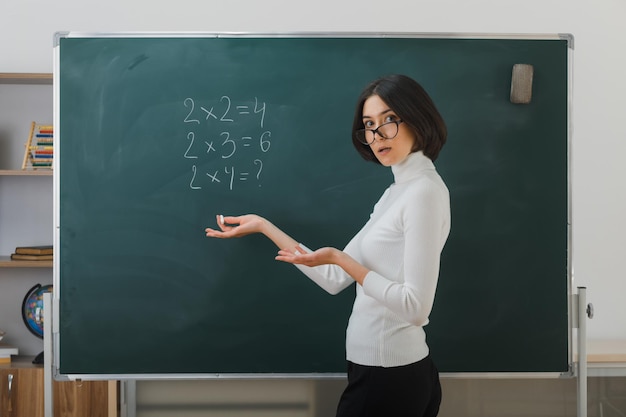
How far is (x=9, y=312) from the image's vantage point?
332 centimetres

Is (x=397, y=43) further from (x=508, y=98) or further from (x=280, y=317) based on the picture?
(x=280, y=317)

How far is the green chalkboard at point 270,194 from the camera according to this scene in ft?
8.20

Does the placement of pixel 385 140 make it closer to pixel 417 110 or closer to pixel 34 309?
pixel 417 110

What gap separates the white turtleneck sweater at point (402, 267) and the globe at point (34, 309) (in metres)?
1.85

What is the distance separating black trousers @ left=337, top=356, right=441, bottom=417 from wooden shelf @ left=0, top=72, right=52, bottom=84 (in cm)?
212

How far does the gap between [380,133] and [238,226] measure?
0.66 meters

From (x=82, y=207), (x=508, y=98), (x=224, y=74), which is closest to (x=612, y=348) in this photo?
(x=508, y=98)

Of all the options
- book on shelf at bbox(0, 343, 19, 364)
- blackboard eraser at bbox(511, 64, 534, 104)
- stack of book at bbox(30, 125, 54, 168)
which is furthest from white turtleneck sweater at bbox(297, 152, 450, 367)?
book on shelf at bbox(0, 343, 19, 364)

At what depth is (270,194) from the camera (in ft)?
8.24

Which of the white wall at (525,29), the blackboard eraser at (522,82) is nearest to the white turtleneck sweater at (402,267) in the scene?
the blackboard eraser at (522,82)

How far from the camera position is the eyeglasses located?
6.98 ft

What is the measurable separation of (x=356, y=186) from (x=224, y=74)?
26.3 inches

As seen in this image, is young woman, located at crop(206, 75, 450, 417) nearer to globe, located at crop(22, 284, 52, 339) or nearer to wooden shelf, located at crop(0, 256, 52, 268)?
wooden shelf, located at crop(0, 256, 52, 268)

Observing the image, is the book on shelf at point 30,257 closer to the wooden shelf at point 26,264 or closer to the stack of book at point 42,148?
the wooden shelf at point 26,264
